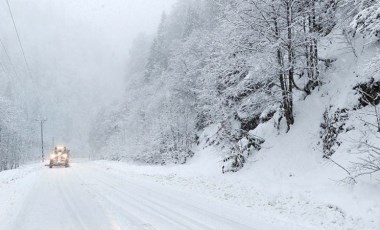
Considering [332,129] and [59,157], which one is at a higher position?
[332,129]

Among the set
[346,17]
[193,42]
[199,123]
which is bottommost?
[199,123]

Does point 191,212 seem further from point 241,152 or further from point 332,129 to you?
point 241,152

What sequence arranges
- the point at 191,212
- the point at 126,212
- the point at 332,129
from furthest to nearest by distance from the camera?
the point at 332,129, the point at 126,212, the point at 191,212

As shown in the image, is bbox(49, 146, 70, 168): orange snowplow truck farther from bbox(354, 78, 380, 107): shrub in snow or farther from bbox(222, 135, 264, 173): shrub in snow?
bbox(354, 78, 380, 107): shrub in snow

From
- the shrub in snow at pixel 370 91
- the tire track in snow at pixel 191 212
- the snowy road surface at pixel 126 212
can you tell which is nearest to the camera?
the tire track in snow at pixel 191 212

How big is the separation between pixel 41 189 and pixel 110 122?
263 ft

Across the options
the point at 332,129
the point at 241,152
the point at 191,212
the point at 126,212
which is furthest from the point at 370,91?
the point at 126,212

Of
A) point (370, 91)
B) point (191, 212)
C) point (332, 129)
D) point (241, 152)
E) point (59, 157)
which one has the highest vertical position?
point (370, 91)

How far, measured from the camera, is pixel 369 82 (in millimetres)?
15516

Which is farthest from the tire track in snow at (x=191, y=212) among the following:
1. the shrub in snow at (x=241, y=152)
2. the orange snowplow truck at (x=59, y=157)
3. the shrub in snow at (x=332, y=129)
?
the orange snowplow truck at (x=59, y=157)

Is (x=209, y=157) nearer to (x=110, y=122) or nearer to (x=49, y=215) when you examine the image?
(x=49, y=215)

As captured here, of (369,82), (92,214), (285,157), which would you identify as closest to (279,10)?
(369,82)

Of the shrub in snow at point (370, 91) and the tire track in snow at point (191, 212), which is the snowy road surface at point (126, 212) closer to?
the tire track in snow at point (191, 212)

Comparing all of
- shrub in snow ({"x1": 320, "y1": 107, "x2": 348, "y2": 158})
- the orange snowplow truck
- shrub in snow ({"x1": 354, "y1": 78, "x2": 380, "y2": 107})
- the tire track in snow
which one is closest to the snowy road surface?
the tire track in snow
